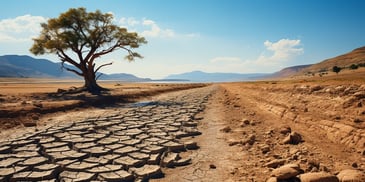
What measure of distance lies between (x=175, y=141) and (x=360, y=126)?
14.0ft

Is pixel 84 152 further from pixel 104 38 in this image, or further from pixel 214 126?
pixel 104 38

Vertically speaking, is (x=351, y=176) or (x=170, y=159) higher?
(x=351, y=176)

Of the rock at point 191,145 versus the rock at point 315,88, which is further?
the rock at point 315,88

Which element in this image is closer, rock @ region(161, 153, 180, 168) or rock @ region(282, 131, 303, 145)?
rock @ region(161, 153, 180, 168)

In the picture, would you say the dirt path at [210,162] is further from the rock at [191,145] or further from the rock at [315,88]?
the rock at [315,88]

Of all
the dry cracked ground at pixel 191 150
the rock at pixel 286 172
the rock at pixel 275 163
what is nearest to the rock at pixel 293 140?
the dry cracked ground at pixel 191 150

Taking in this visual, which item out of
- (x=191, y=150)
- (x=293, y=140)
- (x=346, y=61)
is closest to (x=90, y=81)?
(x=191, y=150)

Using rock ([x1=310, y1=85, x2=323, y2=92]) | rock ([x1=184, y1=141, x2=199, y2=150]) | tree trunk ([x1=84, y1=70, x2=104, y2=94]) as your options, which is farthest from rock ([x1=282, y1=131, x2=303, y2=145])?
tree trunk ([x1=84, y1=70, x2=104, y2=94])

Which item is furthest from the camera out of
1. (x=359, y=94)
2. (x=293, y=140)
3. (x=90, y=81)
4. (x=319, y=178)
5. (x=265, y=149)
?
(x=90, y=81)

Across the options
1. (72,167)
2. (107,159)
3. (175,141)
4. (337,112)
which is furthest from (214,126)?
(72,167)

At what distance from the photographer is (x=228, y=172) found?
436 cm

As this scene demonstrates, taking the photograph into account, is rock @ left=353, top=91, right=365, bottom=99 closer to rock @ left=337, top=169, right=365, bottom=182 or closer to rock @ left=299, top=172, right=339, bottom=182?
rock @ left=337, top=169, right=365, bottom=182

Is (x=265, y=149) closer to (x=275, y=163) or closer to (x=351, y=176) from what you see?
(x=275, y=163)

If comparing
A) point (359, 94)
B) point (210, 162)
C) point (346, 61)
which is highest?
point (346, 61)
